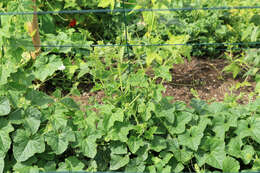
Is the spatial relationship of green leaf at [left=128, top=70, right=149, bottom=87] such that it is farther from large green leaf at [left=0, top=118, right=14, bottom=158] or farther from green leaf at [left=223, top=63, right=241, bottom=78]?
green leaf at [left=223, top=63, right=241, bottom=78]

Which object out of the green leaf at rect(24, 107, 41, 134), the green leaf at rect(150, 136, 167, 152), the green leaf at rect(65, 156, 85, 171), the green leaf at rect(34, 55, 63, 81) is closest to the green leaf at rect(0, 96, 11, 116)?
the green leaf at rect(24, 107, 41, 134)

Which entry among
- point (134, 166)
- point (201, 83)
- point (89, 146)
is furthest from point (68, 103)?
point (201, 83)

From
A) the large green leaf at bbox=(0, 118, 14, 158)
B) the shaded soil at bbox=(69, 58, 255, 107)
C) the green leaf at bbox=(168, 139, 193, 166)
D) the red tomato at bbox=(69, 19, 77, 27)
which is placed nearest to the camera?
the large green leaf at bbox=(0, 118, 14, 158)

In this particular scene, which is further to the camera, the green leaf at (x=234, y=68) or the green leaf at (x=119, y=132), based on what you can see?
the green leaf at (x=234, y=68)

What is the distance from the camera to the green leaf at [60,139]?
6.73ft

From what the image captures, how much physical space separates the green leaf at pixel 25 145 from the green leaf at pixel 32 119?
42mm

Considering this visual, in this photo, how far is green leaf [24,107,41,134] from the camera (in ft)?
6.76

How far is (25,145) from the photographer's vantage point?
206 centimetres

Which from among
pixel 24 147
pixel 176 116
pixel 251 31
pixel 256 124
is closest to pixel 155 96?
pixel 176 116

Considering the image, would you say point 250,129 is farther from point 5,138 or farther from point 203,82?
point 5,138

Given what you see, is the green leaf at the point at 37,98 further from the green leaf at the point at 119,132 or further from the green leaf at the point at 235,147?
the green leaf at the point at 235,147

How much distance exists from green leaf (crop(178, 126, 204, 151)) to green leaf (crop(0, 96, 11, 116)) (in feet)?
3.53

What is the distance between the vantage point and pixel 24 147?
6.74 feet

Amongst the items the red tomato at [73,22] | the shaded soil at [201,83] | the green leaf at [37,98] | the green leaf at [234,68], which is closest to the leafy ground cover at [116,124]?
the green leaf at [37,98]
